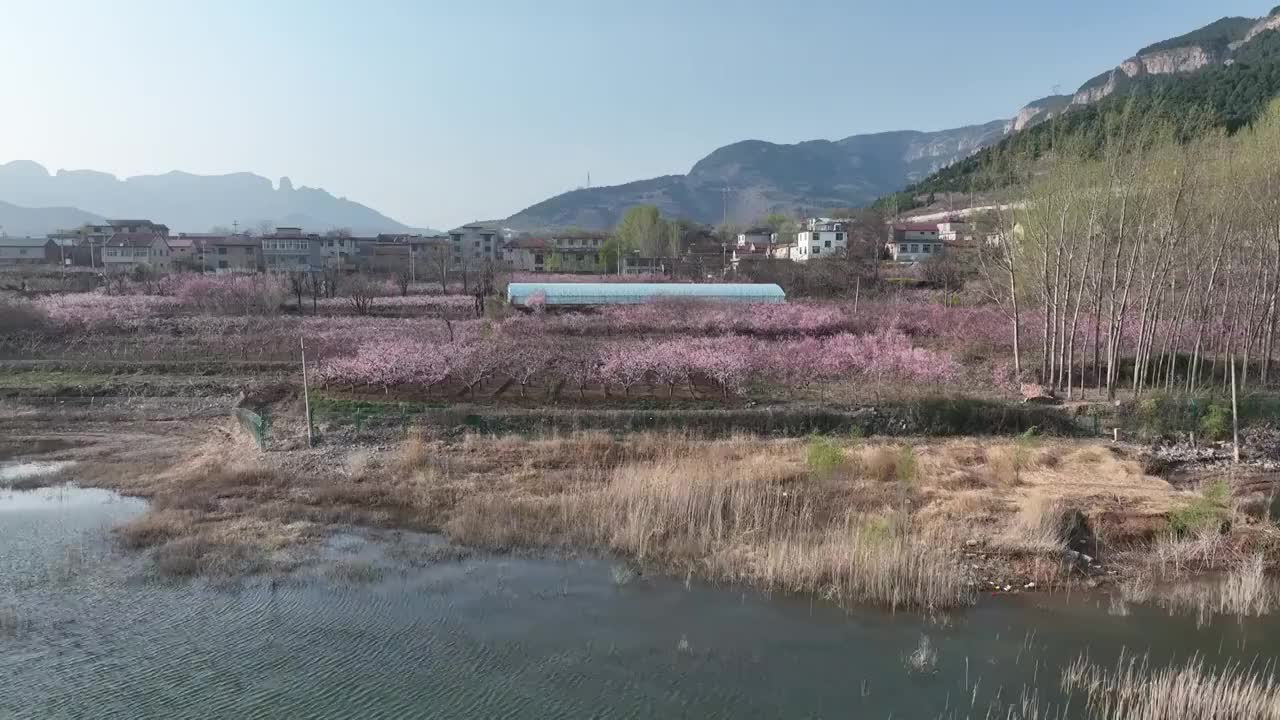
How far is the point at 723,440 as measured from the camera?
18297 millimetres

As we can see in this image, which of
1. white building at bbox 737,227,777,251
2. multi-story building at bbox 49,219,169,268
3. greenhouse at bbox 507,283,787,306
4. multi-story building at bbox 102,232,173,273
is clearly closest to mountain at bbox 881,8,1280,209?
greenhouse at bbox 507,283,787,306

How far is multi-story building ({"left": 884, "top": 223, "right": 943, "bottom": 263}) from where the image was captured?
7706 cm

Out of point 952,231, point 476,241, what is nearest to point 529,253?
point 476,241

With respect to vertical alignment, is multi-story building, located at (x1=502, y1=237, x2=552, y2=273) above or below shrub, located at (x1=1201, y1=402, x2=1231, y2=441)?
above

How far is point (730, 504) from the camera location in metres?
13.8

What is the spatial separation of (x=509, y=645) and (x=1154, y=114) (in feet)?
74.0

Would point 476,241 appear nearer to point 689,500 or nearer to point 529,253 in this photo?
point 529,253

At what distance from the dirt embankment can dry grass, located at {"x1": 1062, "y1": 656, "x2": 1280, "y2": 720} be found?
203 cm

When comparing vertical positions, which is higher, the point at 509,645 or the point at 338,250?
the point at 338,250

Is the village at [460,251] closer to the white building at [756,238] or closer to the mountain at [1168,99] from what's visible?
the white building at [756,238]

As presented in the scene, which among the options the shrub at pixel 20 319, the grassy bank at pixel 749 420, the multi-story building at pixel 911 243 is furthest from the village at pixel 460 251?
the grassy bank at pixel 749 420

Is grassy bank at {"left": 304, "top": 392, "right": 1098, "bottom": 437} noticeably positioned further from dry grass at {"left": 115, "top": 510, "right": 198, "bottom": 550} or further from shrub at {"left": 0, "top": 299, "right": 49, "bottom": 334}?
shrub at {"left": 0, "top": 299, "right": 49, "bottom": 334}

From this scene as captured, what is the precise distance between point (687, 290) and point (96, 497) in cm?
3120

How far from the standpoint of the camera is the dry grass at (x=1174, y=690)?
7.95 m
